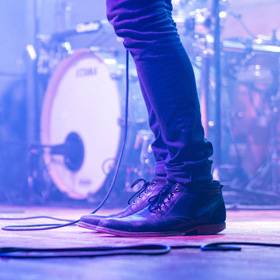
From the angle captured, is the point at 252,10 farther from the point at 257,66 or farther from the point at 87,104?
the point at 87,104

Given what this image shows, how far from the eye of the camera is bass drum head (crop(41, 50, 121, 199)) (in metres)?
3.33

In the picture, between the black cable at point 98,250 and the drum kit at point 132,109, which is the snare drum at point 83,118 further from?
the black cable at point 98,250

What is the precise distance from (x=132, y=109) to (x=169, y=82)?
2.03 metres

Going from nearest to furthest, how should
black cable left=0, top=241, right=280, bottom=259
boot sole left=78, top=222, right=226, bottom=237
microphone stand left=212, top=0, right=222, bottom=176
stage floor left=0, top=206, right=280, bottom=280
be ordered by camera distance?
stage floor left=0, top=206, right=280, bottom=280 < black cable left=0, top=241, right=280, bottom=259 < boot sole left=78, top=222, right=226, bottom=237 < microphone stand left=212, top=0, right=222, bottom=176

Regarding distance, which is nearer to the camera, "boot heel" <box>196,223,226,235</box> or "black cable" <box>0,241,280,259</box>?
"black cable" <box>0,241,280,259</box>

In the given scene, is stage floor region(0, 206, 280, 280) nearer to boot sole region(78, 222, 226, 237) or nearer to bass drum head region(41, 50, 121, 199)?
boot sole region(78, 222, 226, 237)

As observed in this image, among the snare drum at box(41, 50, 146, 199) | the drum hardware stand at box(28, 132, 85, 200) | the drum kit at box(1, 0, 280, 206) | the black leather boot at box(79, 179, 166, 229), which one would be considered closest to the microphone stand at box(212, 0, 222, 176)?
the drum kit at box(1, 0, 280, 206)

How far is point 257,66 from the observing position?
3645mm

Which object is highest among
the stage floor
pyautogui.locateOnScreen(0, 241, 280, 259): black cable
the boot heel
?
the stage floor

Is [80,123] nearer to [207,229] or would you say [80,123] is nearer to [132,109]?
[132,109]

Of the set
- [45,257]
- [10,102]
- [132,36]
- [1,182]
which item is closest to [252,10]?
[10,102]

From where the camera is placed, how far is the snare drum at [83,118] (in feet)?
10.8

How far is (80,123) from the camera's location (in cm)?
357

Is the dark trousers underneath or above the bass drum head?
above
